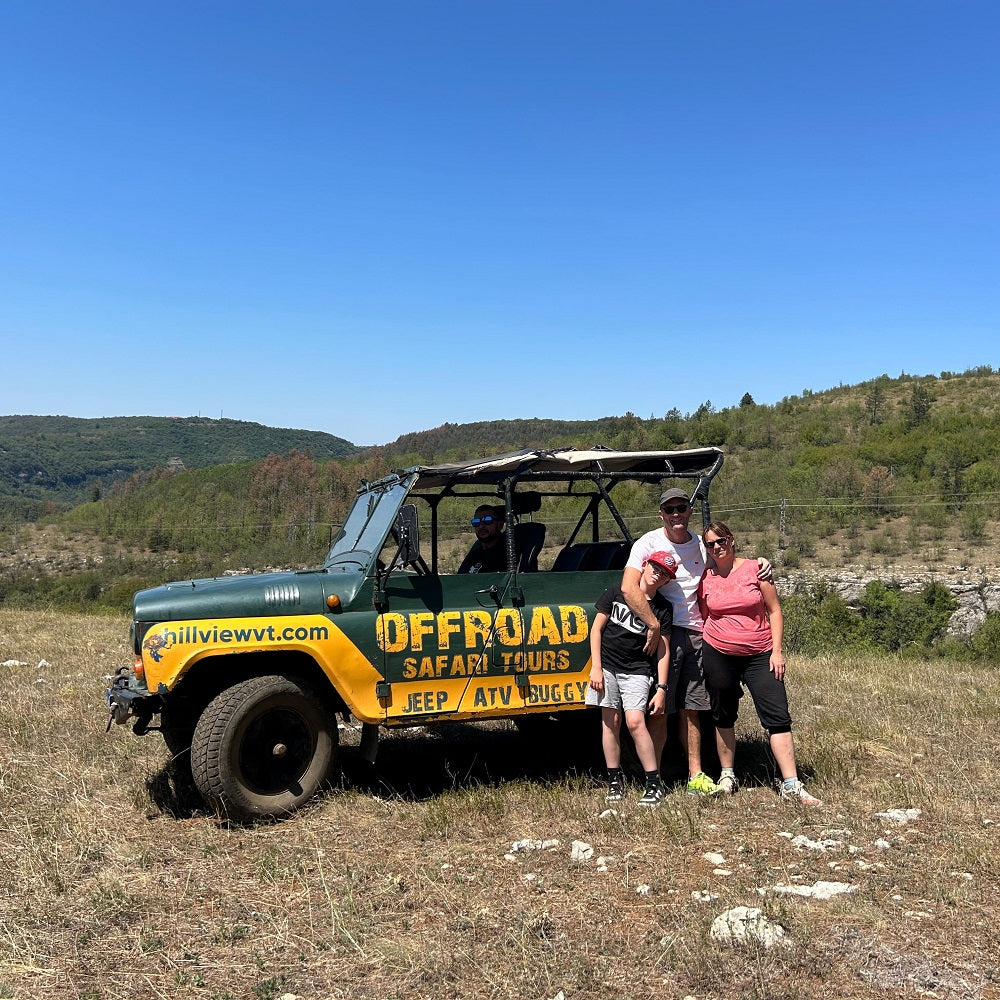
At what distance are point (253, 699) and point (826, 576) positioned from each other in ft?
66.0

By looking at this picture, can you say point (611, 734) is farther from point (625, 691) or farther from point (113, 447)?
point (113, 447)

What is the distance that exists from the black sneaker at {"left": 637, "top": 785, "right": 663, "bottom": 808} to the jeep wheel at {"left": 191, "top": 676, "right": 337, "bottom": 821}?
1.90 m

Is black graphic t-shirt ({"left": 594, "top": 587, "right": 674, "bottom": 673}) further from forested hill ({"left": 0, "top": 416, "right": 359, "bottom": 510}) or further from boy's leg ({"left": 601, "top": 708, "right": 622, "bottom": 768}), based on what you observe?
forested hill ({"left": 0, "top": 416, "right": 359, "bottom": 510})

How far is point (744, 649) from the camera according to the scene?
223 inches

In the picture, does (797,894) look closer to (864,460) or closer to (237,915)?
(237,915)

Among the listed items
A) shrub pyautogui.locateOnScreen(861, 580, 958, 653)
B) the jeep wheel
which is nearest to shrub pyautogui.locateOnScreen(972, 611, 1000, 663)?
shrub pyautogui.locateOnScreen(861, 580, 958, 653)

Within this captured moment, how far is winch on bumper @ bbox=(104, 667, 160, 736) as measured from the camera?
525 cm

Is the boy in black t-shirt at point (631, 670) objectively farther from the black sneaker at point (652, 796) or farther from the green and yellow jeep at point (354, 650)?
the green and yellow jeep at point (354, 650)

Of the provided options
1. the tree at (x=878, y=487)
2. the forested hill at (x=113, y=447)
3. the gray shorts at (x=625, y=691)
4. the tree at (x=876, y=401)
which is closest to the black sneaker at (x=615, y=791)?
the gray shorts at (x=625, y=691)

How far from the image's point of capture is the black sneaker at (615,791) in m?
5.59

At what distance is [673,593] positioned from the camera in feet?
19.1

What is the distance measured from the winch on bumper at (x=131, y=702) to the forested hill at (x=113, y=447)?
357 ft

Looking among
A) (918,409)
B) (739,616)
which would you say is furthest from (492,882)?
(918,409)

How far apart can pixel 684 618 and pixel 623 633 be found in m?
0.50
